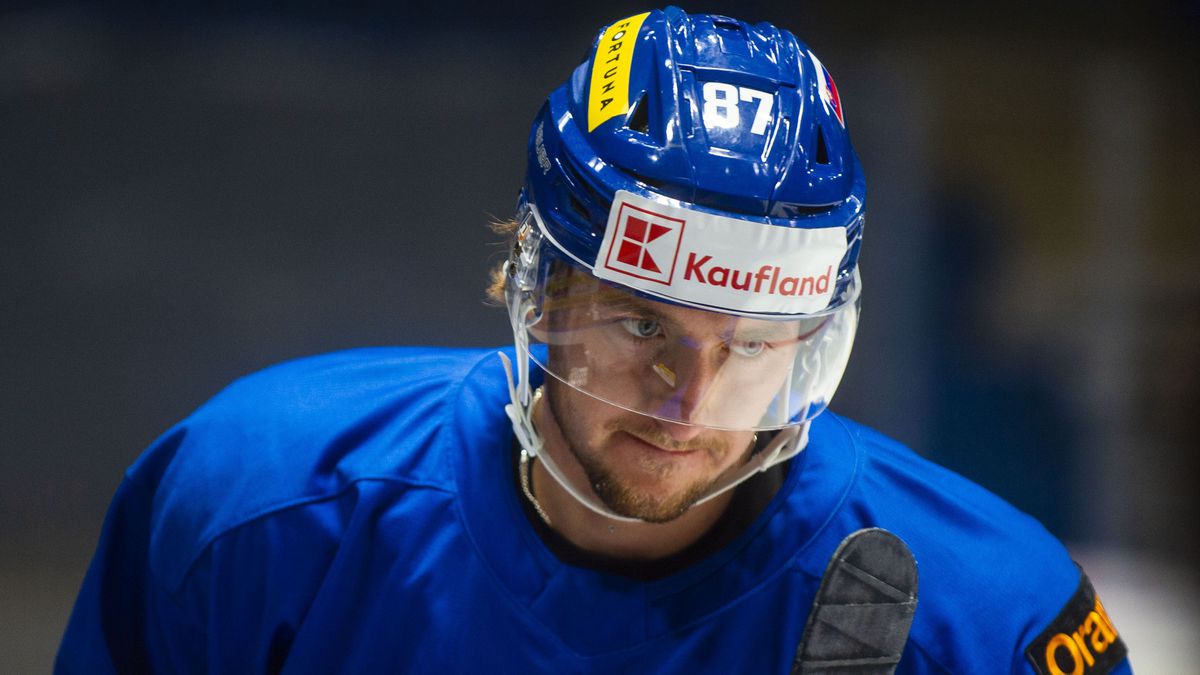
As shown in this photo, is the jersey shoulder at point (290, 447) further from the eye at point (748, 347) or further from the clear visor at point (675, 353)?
the eye at point (748, 347)

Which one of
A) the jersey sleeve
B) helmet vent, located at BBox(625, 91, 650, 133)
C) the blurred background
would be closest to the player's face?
helmet vent, located at BBox(625, 91, 650, 133)

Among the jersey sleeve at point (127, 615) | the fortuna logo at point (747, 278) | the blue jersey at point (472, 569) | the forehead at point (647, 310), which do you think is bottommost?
the jersey sleeve at point (127, 615)

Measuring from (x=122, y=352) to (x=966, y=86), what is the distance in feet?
5.00

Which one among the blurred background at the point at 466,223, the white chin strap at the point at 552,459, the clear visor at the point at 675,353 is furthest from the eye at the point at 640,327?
the blurred background at the point at 466,223

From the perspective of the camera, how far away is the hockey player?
3.44 feet

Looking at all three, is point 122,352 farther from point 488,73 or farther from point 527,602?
point 527,602

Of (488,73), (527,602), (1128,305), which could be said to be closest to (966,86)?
(1128,305)

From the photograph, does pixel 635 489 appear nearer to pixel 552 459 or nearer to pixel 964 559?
pixel 552 459

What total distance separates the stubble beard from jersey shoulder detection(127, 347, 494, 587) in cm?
Answer: 15

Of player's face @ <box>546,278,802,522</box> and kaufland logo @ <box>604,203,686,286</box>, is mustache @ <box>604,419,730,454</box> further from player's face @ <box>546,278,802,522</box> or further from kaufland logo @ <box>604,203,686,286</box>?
kaufland logo @ <box>604,203,686,286</box>

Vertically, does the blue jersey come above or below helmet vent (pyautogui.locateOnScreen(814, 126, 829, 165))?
below

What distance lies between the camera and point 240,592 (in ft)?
3.87

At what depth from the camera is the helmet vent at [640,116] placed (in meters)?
1.09

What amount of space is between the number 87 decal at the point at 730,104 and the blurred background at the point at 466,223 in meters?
0.92
